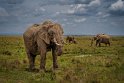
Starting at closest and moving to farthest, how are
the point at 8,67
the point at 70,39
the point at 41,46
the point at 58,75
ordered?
the point at 58,75 → the point at 41,46 → the point at 8,67 → the point at 70,39

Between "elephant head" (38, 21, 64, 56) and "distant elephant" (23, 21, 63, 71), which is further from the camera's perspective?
"distant elephant" (23, 21, 63, 71)

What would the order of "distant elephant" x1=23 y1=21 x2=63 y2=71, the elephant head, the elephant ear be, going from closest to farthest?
the elephant head
"distant elephant" x1=23 y1=21 x2=63 y2=71
the elephant ear

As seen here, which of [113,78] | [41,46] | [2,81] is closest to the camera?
[2,81]

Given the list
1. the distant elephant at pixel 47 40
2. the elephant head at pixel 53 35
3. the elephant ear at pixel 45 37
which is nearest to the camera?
the elephant head at pixel 53 35

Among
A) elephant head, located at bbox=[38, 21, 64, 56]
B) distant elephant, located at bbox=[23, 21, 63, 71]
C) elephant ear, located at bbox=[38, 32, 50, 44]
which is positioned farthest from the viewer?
elephant ear, located at bbox=[38, 32, 50, 44]

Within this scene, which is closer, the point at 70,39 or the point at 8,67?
the point at 8,67

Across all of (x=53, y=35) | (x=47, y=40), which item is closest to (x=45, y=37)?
(x=47, y=40)

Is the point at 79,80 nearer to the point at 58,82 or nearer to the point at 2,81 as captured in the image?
the point at 58,82

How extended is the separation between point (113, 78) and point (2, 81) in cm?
514

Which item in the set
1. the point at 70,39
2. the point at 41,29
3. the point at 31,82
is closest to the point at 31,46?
the point at 41,29

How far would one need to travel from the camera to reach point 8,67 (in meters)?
19.9

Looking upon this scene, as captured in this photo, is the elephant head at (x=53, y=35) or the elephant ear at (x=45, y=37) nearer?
the elephant head at (x=53, y=35)

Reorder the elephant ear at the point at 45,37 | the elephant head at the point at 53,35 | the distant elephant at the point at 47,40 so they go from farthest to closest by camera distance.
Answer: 1. the elephant ear at the point at 45,37
2. the distant elephant at the point at 47,40
3. the elephant head at the point at 53,35

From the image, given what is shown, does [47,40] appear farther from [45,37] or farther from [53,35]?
[53,35]
